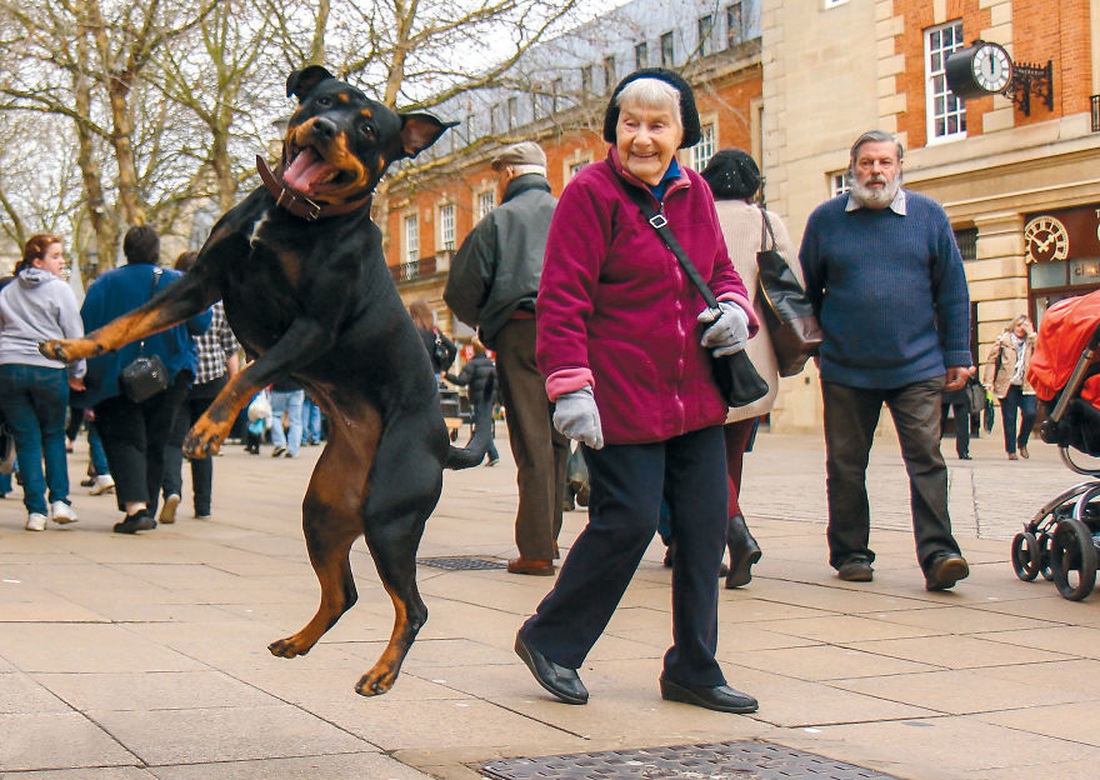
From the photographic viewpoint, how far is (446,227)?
185 ft

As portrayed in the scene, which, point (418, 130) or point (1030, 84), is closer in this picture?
point (418, 130)

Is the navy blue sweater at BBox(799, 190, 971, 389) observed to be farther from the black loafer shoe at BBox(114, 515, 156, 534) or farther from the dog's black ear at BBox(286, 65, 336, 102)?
the black loafer shoe at BBox(114, 515, 156, 534)

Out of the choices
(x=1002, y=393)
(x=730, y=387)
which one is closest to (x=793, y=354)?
(x=730, y=387)

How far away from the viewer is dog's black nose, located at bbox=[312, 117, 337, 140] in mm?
3244

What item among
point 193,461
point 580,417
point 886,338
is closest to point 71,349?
point 580,417

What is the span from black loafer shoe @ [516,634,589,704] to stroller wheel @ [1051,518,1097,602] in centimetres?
303

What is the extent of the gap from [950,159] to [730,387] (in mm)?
22548

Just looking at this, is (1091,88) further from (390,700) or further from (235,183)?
(390,700)

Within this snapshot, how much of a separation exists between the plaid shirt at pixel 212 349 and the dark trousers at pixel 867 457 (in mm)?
5059

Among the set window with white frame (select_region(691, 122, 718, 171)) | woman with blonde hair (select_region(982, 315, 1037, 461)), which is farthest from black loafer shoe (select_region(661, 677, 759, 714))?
window with white frame (select_region(691, 122, 718, 171))

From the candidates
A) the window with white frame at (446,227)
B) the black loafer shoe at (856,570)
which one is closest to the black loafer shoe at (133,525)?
the black loafer shoe at (856,570)

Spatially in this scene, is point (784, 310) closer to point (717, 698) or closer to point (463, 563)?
point (463, 563)

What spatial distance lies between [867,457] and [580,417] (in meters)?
3.34

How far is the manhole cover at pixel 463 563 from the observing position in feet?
25.1
